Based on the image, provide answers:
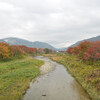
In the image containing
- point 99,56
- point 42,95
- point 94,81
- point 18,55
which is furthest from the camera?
point 18,55

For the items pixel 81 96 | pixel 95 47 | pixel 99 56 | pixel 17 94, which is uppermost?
pixel 95 47

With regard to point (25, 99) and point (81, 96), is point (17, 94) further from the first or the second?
point (81, 96)

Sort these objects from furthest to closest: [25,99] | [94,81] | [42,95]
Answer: [94,81] < [42,95] < [25,99]

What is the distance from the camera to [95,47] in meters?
23.8

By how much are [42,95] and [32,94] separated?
1.48 meters

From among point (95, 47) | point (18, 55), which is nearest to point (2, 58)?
point (18, 55)

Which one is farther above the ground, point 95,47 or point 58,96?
point 95,47

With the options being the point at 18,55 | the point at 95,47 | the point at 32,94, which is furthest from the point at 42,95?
the point at 18,55

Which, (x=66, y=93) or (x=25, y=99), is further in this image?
(x=66, y=93)

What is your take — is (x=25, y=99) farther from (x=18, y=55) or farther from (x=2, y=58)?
(x=18, y=55)

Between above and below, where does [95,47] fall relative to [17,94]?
above

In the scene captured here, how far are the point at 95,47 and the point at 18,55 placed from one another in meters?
Result: 44.4

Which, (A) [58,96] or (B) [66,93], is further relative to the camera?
(B) [66,93]

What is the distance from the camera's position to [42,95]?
35.7ft
